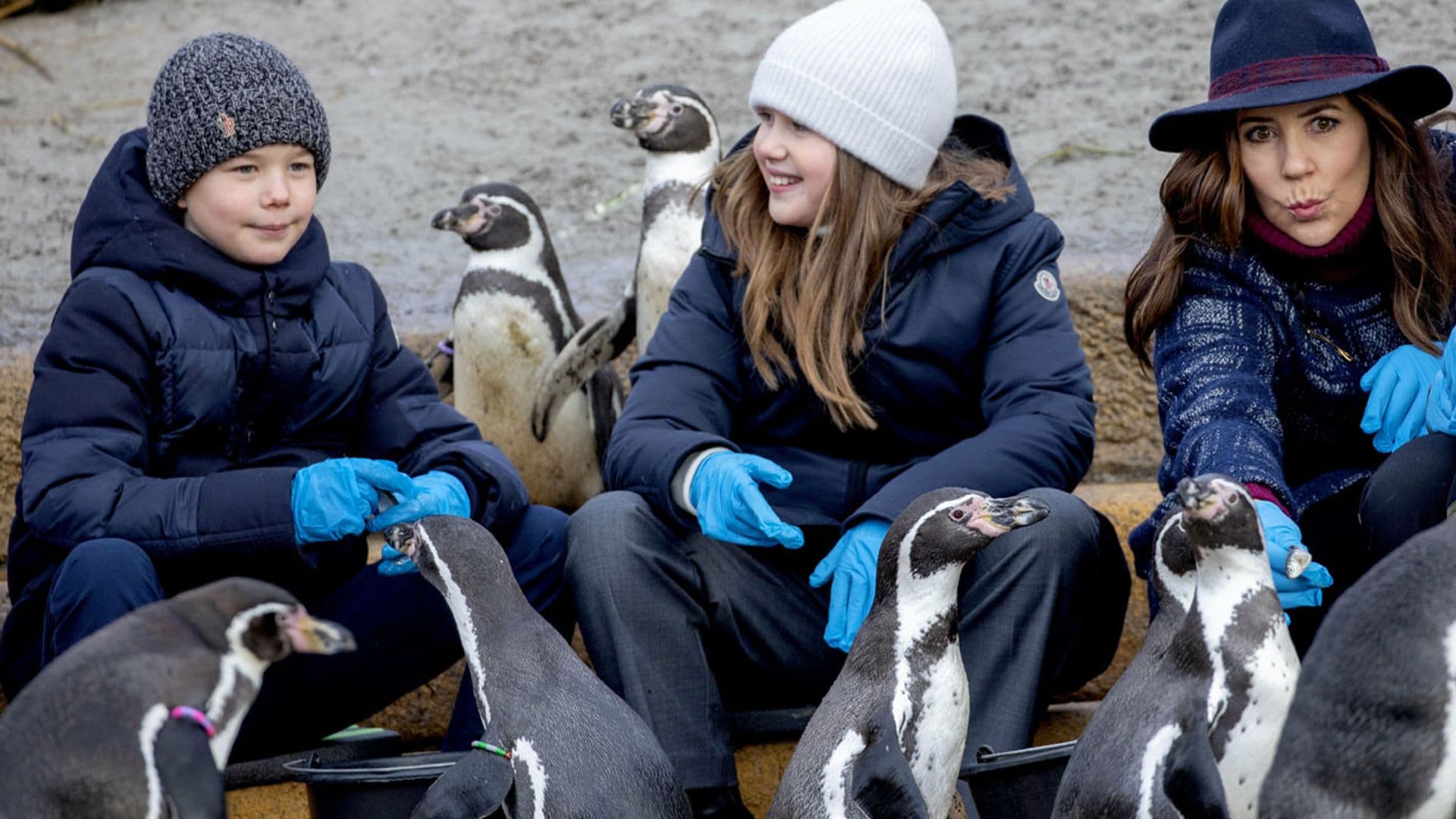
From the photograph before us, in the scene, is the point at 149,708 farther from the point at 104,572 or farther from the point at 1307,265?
the point at 1307,265

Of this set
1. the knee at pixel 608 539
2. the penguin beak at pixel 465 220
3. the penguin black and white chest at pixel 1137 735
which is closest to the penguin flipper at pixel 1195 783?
the penguin black and white chest at pixel 1137 735

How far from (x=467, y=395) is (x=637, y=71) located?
1939mm

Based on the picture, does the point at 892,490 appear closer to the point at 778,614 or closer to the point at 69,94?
the point at 778,614

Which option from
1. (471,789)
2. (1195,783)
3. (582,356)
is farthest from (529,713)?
(582,356)

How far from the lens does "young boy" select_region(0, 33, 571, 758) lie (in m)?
2.05

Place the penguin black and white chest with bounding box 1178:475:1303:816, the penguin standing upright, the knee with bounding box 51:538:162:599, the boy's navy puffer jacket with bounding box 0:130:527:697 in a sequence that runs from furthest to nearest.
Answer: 1. the penguin standing upright
2. the boy's navy puffer jacket with bounding box 0:130:527:697
3. the knee with bounding box 51:538:162:599
4. the penguin black and white chest with bounding box 1178:475:1303:816

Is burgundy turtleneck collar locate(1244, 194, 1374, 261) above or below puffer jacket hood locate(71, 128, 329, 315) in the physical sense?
above

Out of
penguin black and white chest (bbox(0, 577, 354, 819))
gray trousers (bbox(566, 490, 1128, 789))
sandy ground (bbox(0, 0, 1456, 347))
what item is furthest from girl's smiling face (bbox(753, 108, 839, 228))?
sandy ground (bbox(0, 0, 1456, 347))

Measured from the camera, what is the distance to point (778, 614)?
2.21 meters

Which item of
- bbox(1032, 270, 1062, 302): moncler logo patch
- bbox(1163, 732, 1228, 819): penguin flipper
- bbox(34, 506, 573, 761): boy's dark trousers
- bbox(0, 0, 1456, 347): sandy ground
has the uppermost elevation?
→ bbox(1032, 270, 1062, 302): moncler logo patch

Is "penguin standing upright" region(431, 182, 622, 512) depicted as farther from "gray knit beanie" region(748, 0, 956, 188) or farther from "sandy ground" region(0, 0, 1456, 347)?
"gray knit beanie" region(748, 0, 956, 188)

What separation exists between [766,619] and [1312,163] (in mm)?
A: 859

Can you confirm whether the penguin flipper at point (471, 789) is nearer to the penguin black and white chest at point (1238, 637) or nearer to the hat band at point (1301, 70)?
the penguin black and white chest at point (1238, 637)

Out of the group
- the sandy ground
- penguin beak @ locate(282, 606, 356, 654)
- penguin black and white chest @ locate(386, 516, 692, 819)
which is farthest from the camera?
the sandy ground
